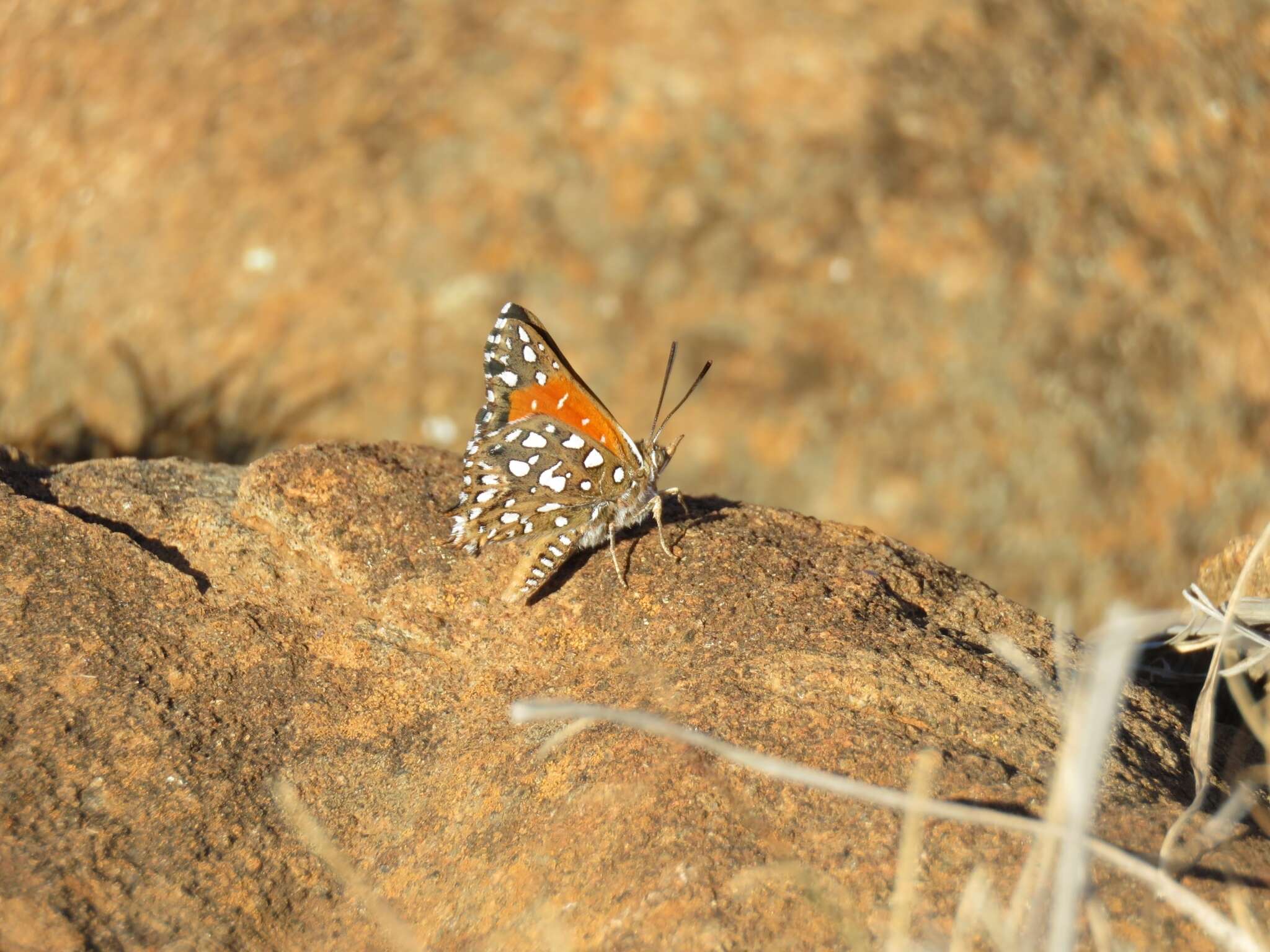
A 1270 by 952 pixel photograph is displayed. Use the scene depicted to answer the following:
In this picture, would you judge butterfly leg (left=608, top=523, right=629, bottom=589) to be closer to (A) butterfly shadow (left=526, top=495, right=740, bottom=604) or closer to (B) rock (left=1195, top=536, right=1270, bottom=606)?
(A) butterfly shadow (left=526, top=495, right=740, bottom=604)

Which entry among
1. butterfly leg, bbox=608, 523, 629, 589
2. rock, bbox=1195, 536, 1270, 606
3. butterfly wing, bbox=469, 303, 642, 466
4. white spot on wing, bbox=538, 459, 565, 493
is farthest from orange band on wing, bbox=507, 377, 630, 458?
rock, bbox=1195, 536, 1270, 606

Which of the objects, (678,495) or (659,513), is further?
(678,495)

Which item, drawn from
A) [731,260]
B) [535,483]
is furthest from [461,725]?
[731,260]

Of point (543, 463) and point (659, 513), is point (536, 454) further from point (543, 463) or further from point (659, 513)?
point (659, 513)

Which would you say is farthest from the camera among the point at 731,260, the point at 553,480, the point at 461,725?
the point at 731,260

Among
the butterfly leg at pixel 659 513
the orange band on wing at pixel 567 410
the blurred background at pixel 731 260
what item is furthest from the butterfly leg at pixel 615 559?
the blurred background at pixel 731 260
